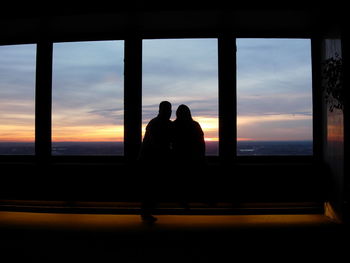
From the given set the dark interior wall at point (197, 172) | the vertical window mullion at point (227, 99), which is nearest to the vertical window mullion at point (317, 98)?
the dark interior wall at point (197, 172)

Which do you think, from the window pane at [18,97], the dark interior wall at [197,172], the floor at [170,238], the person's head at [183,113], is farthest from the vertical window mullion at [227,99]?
the window pane at [18,97]

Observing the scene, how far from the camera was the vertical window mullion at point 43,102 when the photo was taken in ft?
15.9

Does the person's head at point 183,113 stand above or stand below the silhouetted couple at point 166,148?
above

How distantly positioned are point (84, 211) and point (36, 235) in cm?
110

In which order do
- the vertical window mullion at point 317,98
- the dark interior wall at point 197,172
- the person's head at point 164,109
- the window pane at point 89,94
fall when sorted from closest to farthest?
the person's head at point 164,109
the dark interior wall at point 197,172
the vertical window mullion at point 317,98
the window pane at point 89,94

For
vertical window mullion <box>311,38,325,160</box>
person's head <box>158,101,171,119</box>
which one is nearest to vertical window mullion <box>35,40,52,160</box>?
person's head <box>158,101,171,119</box>

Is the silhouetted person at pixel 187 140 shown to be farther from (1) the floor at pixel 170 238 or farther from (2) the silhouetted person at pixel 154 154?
(1) the floor at pixel 170 238

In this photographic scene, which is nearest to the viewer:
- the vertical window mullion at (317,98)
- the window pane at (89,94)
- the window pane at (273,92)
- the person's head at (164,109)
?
the person's head at (164,109)

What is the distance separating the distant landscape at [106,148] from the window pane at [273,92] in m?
0.02

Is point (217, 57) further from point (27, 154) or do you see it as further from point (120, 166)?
point (27, 154)

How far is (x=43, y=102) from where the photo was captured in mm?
4848

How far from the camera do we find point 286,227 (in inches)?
141

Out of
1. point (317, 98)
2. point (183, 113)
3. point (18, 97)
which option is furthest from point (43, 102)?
point (317, 98)

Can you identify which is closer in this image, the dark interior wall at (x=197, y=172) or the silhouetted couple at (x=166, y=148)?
the silhouetted couple at (x=166, y=148)
